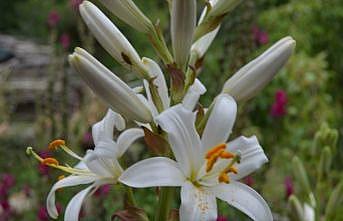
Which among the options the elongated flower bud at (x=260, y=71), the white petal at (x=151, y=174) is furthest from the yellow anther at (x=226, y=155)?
the elongated flower bud at (x=260, y=71)

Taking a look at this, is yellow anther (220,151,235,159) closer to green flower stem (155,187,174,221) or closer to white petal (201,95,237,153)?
white petal (201,95,237,153)

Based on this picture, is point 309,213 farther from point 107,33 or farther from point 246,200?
point 107,33

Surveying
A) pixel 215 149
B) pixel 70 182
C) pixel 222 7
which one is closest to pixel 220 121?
pixel 215 149

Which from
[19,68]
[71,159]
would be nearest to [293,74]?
[71,159]

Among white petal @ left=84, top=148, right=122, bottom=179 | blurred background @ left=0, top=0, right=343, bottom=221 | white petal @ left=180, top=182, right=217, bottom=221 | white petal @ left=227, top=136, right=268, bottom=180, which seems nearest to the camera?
white petal @ left=180, top=182, right=217, bottom=221

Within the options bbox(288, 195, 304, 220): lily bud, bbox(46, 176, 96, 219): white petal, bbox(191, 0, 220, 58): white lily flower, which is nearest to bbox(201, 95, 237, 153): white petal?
bbox(191, 0, 220, 58): white lily flower

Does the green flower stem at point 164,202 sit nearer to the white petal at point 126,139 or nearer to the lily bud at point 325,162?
the white petal at point 126,139
